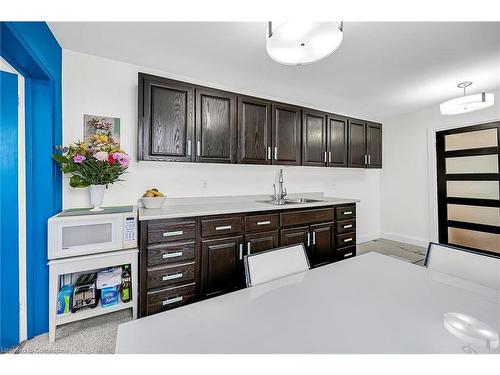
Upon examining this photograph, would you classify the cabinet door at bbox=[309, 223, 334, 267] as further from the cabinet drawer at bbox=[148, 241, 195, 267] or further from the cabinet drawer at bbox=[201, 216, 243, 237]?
the cabinet drawer at bbox=[148, 241, 195, 267]

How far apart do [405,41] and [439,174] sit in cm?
277

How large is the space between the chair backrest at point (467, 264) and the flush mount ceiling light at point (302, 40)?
1365 millimetres

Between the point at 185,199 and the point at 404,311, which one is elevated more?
the point at 185,199

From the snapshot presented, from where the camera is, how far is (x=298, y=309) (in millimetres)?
862

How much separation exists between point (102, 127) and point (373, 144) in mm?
3834

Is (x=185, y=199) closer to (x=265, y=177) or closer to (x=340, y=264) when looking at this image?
(x=265, y=177)

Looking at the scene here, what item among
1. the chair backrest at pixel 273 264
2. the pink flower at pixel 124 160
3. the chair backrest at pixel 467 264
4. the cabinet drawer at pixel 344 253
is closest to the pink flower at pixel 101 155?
the pink flower at pixel 124 160

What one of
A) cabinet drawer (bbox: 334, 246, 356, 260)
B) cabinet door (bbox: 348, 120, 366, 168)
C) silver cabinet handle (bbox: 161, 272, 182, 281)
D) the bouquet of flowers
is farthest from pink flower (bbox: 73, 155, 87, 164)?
cabinet door (bbox: 348, 120, 366, 168)

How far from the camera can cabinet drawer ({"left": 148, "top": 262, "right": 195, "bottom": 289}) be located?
189 centimetres

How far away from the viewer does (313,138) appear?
3.12 m

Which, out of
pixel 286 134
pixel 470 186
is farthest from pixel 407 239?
pixel 286 134

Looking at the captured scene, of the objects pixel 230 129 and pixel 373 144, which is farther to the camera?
pixel 373 144

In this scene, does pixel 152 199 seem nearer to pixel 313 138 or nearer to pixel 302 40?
pixel 302 40
